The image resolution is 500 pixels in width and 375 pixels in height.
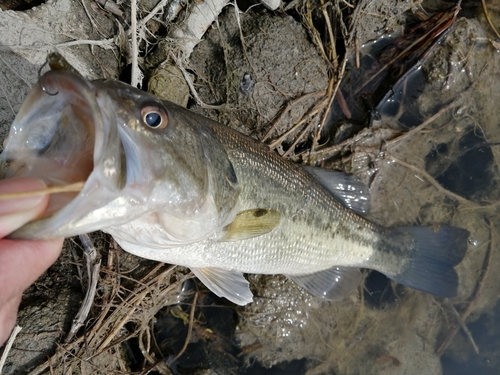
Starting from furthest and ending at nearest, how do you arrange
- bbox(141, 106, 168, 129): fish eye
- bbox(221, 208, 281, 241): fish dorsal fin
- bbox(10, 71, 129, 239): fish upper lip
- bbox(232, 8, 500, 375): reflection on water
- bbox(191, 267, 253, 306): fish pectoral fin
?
bbox(232, 8, 500, 375): reflection on water → bbox(191, 267, 253, 306): fish pectoral fin → bbox(221, 208, 281, 241): fish dorsal fin → bbox(141, 106, 168, 129): fish eye → bbox(10, 71, 129, 239): fish upper lip

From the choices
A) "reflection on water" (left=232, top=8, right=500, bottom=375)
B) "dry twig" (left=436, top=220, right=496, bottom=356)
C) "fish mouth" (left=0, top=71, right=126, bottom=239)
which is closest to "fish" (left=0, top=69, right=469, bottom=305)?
"fish mouth" (left=0, top=71, right=126, bottom=239)

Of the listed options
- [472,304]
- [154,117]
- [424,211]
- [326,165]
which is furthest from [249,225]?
[472,304]

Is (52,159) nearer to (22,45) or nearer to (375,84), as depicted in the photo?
(22,45)

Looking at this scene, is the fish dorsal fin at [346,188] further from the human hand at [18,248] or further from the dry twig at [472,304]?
the human hand at [18,248]

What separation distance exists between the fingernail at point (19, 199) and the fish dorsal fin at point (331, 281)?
7.19 ft

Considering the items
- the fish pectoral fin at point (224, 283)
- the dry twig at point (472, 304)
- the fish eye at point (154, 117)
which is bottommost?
the dry twig at point (472, 304)

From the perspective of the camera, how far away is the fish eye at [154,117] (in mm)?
1664

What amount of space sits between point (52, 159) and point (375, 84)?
3039 mm

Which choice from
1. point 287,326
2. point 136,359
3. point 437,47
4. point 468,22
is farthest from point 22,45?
point 468,22

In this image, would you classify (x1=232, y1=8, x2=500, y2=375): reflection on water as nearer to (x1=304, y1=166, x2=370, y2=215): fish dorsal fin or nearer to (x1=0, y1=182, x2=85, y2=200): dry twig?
(x1=304, y1=166, x2=370, y2=215): fish dorsal fin

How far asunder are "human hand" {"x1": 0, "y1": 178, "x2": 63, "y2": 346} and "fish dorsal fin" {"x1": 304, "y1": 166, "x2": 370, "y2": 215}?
6.88 ft

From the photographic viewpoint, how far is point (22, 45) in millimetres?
2979

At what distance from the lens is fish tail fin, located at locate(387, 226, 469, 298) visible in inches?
129

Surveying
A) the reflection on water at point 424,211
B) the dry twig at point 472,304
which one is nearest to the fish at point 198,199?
the reflection on water at point 424,211
